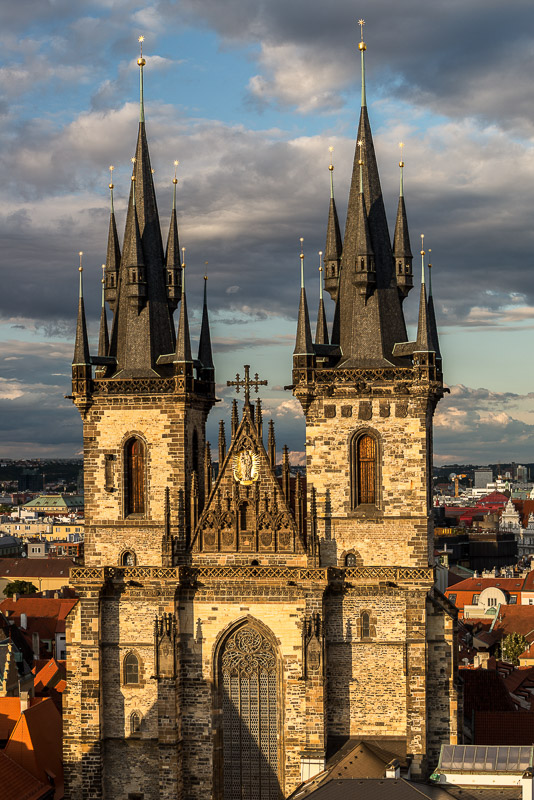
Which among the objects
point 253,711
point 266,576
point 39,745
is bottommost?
point 39,745

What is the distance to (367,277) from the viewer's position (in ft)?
166

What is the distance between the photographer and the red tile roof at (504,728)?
5694 centimetres

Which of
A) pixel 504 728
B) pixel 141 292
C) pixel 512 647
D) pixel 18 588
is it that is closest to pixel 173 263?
pixel 141 292

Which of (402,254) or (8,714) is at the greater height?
(402,254)

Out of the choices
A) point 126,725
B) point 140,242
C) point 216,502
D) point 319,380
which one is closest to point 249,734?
point 126,725

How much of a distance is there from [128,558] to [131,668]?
4278mm

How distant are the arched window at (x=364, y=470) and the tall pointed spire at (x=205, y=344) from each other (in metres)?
7.86

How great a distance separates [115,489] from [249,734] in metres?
10.9

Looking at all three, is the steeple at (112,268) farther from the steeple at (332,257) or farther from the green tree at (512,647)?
the green tree at (512,647)

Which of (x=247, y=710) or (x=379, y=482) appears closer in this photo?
(x=379, y=482)

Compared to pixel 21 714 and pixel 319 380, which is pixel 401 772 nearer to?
pixel 319 380

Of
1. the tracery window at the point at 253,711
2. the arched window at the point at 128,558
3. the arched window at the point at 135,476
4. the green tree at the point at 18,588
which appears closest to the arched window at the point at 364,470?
the tracery window at the point at 253,711

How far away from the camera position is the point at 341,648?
48.9 m

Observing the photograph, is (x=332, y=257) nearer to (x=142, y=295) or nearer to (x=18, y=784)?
(x=142, y=295)
